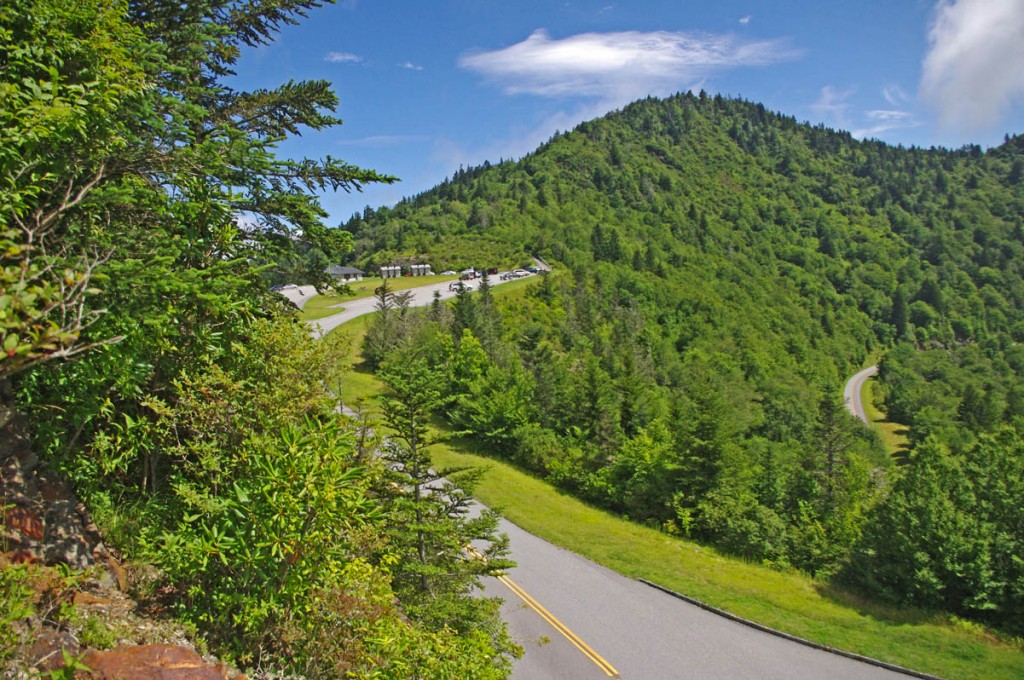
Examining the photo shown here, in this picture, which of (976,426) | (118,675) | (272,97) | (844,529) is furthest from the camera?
(976,426)

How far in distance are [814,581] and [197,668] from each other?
19968 millimetres

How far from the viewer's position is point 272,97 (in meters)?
9.22

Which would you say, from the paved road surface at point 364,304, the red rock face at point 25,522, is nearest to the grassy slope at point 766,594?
the red rock face at point 25,522

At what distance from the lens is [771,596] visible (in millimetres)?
16609

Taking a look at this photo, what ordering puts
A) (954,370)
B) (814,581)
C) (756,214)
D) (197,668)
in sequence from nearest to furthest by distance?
(197,668), (814,581), (954,370), (756,214)

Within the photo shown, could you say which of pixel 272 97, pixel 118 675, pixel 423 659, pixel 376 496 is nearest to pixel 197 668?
pixel 118 675

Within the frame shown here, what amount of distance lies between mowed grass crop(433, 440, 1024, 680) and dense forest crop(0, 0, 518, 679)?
6.33 m

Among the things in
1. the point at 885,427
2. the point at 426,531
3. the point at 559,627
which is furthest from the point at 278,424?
the point at 885,427

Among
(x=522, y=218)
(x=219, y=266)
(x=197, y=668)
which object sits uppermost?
(x=522, y=218)

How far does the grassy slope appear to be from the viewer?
13.8 m

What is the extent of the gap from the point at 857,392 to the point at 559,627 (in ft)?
379

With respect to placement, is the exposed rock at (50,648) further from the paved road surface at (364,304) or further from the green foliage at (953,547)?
the paved road surface at (364,304)

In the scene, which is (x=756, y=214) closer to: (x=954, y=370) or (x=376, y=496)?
(x=954, y=370)

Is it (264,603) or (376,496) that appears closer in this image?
(264,603)
